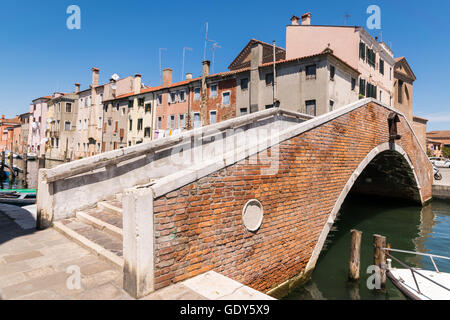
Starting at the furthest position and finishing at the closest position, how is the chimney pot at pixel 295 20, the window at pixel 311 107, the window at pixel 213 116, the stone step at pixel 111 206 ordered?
the window at pixel 213 116 → the chimney pot at pixel 295 20 → the window at pixel 311 107 → the stone step at pixel 111 206

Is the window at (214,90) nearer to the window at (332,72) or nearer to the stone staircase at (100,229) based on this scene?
the window at (332,72)

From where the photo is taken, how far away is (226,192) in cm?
416

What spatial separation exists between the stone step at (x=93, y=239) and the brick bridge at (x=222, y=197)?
0.02 meters

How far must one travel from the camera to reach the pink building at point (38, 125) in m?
49.8

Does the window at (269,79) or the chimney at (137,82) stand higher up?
the chimney at (137,82)

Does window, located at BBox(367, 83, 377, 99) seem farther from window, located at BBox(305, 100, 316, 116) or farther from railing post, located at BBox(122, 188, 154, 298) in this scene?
railing post, located at BBox(122, 188, 154, 298)

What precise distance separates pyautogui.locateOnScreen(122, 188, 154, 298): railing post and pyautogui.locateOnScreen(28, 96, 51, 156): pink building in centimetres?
5520

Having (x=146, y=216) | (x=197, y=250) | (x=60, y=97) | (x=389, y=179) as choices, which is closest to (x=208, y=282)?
(x=197, y=250)

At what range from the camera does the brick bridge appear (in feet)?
10.7

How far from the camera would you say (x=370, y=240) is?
36.8ft

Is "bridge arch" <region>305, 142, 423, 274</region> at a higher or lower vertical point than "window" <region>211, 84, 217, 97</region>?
lower

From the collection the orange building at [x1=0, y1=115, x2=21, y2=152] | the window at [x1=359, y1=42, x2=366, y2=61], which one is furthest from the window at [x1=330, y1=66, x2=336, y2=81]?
the orange building at [x1=0, y1=115, x2=21, y2=152]

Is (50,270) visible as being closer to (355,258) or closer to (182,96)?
(355,258)

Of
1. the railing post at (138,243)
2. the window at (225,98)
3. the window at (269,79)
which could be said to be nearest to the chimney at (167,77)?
the window at (225,98)
